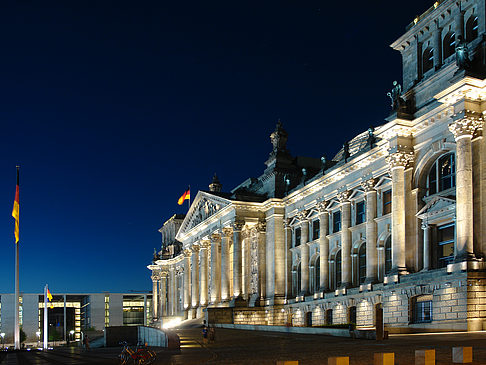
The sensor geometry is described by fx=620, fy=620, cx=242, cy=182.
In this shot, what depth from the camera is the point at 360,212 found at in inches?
2201

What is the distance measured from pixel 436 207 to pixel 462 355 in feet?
90.9

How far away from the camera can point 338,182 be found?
5891 centimetres

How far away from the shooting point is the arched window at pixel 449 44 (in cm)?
4469

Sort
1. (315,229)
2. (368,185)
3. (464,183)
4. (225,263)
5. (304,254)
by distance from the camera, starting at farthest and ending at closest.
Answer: (225,263)
(304,254)
(315,229)
(368,185)
(464,183)

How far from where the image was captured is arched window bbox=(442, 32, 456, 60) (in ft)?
147

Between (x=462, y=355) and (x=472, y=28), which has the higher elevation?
(x=472, y=28)

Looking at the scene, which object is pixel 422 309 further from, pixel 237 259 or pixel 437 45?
pixel 237 259

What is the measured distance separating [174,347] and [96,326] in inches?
5704

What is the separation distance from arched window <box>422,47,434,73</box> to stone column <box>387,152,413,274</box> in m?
6.98

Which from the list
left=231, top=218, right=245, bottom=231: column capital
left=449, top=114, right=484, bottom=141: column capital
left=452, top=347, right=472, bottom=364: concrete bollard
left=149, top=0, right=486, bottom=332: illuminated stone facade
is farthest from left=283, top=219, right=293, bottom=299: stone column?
left=452, top=347, right=472, bottom=364: concrete bollard

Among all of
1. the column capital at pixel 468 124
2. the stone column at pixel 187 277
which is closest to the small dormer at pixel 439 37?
the column capital at pixel 468 124

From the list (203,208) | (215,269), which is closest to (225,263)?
(215,269)

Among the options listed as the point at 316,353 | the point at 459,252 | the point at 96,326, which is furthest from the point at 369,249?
the point at 96,326

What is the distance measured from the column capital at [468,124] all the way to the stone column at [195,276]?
5521 centimetres
